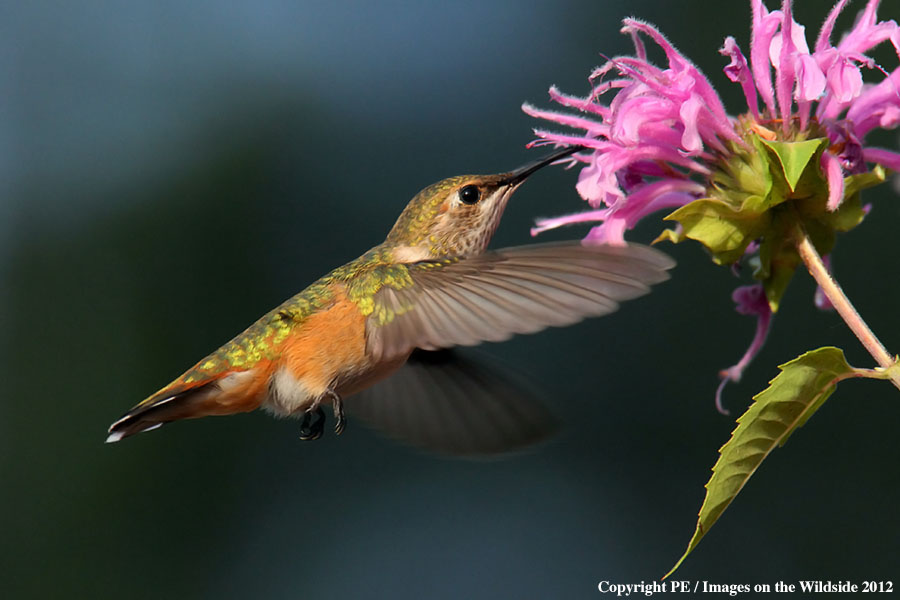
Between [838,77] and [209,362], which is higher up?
[838,77]

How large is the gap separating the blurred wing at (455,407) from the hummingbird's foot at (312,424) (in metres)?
0.11

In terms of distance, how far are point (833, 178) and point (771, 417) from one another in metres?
0.29

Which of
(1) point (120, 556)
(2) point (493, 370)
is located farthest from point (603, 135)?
(1) point (120, 556)

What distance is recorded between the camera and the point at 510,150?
511 cm

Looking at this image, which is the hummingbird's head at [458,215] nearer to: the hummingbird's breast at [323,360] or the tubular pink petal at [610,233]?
the hummingbird's breast at [323,360]

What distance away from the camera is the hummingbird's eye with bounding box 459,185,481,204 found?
153 cm

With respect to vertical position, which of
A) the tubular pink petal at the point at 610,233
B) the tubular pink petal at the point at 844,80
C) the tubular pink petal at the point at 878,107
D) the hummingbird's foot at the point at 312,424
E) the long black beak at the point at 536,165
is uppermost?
the tubular pink petal at the point at 844,80

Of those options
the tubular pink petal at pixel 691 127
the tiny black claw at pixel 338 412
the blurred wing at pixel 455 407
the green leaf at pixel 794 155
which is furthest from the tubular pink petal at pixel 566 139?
the tiny black claw at pixel 338 412

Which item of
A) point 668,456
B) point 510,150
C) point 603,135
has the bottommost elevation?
point 668,456

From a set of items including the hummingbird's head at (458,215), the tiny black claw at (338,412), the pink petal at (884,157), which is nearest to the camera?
the pink petal at (884,157)

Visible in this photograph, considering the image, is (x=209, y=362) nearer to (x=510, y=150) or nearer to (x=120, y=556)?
(x=120, y=556)

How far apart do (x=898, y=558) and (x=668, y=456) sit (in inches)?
44.5

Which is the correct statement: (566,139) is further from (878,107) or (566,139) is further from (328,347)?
(328,347)

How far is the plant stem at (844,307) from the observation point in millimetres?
957
